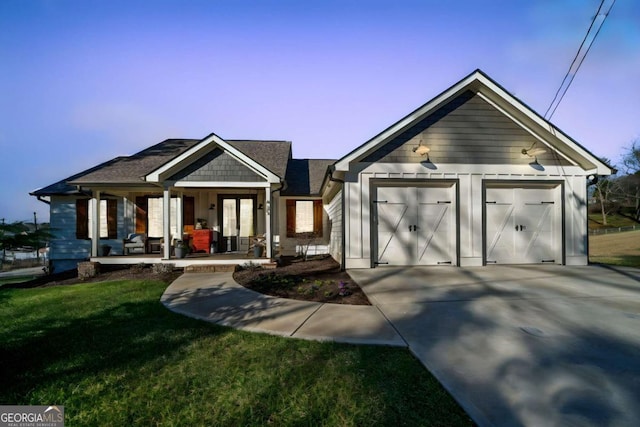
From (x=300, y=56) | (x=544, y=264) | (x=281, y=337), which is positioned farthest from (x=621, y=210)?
(x=281, y=337)

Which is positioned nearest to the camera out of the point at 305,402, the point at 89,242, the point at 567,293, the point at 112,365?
the point at 305,402

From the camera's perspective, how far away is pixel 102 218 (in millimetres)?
11820

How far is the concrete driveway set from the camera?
2.29 meters

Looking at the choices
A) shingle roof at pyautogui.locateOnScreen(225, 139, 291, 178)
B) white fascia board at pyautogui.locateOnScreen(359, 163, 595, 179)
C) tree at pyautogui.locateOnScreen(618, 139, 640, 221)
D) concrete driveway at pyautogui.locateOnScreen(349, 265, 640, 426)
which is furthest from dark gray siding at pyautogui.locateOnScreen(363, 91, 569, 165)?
tree at pyautogui.locateOnScreen(618, 139, 640, 221)

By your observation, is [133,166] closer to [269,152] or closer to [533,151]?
[269,152]

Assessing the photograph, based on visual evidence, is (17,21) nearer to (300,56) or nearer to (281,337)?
(300,56)

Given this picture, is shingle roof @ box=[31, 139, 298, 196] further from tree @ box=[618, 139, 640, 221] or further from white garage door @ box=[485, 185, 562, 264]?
tree @ box=[618, 139, 640, 221]

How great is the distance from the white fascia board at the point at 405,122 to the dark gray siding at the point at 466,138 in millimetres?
245

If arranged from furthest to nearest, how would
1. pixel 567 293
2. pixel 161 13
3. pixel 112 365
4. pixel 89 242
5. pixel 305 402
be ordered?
pixel 89 242 < pixel 161 13 < pixel 567 293 < pixel 112 365 < pixel 305 402

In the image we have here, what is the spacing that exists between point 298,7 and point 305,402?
10.5 metres

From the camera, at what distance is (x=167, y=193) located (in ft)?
29.5

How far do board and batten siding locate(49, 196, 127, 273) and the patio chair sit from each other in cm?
105

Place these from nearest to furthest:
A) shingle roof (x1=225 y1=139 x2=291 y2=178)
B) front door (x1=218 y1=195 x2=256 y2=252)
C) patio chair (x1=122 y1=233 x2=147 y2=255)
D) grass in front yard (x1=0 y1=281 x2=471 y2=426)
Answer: grass in front yard (x1=0 y1=281 x2=471 y2=426)
patio chair (x1=122 y1=233 x2=147 y2=255)
front door (x1=218 y1=195 x2=256 y2=252)
shingle roof (x1=225 y1=139 x2=291 y2=178)

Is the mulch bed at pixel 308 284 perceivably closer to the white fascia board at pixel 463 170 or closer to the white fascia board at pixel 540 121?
the white fascia board at pixel 463 170
